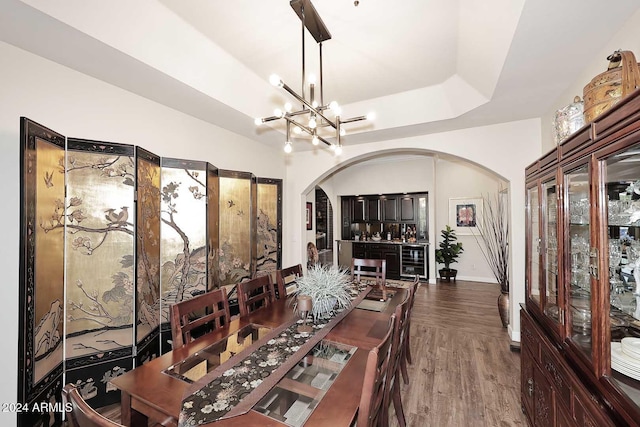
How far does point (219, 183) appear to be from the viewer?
11.2 ft

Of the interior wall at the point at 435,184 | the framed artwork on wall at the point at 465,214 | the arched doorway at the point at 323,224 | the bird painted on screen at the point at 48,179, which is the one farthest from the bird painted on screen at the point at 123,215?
the arched doorway at the point at 323,224

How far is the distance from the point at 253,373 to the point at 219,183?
256 centimetres

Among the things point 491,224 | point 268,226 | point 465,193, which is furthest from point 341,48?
point 491,224

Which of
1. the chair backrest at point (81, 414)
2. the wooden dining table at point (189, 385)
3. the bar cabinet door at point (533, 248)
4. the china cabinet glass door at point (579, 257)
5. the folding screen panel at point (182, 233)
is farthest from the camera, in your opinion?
the folding screen panel at point (182, 233)

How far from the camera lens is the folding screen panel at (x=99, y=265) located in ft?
6.93

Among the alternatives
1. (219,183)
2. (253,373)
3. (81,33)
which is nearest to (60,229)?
(81,33)

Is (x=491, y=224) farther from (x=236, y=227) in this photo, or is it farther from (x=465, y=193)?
(x=236, y=227)

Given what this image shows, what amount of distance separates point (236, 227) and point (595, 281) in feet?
11.0

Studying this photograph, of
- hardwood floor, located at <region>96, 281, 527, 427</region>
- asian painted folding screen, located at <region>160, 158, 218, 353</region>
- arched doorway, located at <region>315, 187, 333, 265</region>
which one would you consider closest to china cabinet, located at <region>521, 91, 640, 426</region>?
hardwood floor, located at <region>96, 281, 527, 427</region>

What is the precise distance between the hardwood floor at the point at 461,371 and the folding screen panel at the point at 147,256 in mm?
2301

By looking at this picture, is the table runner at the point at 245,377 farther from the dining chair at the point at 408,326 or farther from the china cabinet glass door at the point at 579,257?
the china cabinet glass door at the point at 579,257

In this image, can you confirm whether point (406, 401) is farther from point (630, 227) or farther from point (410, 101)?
point (410, 101)

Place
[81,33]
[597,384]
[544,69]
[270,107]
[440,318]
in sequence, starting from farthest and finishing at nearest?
1. [440,318]
2. [270,107]
3. [544,69]
4. [81,33]
5. [597,384]

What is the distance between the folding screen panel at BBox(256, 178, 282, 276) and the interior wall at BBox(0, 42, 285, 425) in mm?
1034
